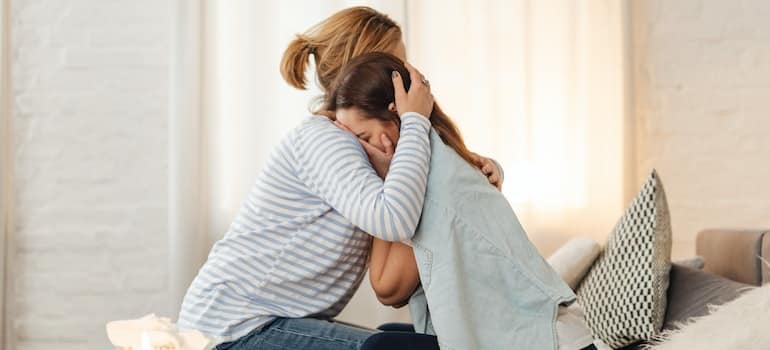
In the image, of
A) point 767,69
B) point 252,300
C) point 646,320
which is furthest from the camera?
point 767,69

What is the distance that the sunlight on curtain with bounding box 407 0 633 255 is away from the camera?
3.24 meters

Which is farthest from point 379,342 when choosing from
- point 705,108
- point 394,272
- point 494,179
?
point 705,108

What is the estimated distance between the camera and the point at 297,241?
4.37 ft

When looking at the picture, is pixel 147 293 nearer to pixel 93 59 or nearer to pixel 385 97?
pixel 93 59

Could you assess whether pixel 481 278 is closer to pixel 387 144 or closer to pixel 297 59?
pixel 387 144

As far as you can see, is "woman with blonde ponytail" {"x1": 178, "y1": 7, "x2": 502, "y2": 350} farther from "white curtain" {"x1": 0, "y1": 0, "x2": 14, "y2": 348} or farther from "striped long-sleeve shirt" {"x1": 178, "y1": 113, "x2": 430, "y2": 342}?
Answer: "white curtain" {"x1": 0, "y1": 0, "x2": 14, "y2": 348}

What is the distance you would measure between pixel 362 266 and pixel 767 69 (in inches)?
94.6

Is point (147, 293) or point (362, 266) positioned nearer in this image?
point (362, 266)

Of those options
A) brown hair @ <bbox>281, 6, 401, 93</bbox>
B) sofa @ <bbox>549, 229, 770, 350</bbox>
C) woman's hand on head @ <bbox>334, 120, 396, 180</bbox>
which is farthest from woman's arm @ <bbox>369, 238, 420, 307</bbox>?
sofa @ <bbox>549, 229, 770, 350</bbox>

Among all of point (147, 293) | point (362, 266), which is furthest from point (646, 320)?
point (147, 293)

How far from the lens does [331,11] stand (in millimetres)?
3113

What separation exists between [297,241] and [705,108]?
2.44m

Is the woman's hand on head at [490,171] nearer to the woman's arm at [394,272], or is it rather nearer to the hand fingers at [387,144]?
the hand fingers at [387,144]

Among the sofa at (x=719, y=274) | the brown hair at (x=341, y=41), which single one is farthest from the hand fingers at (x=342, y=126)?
the sofa at (x=719, y=274)
